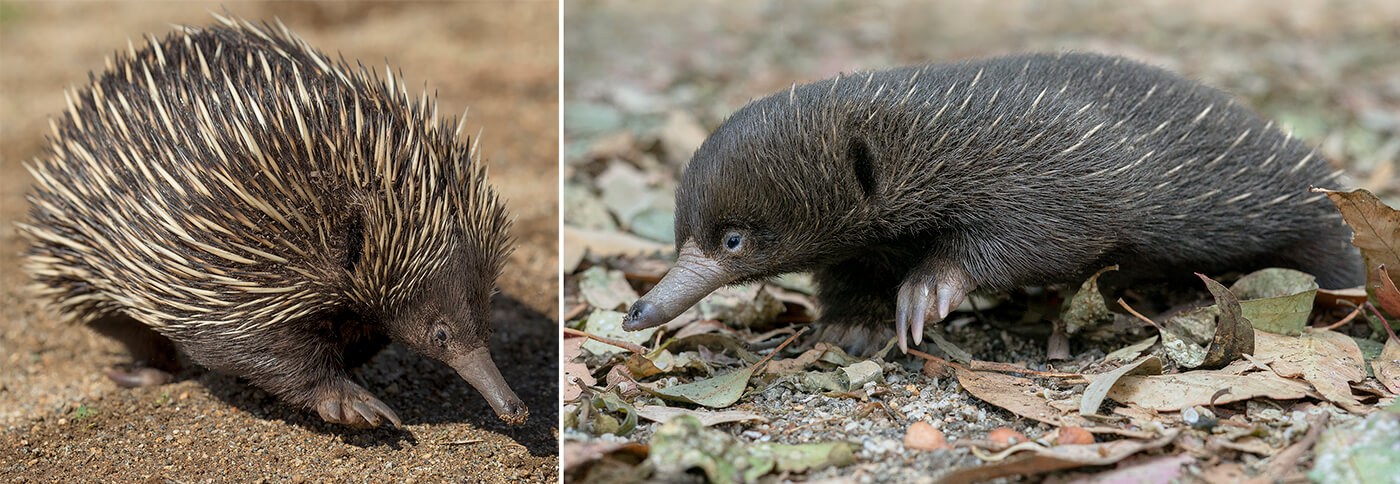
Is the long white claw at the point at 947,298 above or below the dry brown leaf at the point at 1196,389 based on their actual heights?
above

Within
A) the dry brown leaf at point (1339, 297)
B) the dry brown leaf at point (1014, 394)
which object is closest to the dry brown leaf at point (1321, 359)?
the dry brown leaf at point (1339, 297)

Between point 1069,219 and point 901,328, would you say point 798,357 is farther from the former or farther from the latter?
point 1069,219

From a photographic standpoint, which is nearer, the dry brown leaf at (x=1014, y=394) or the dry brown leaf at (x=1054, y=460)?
the dry brown leaf at (x=1054, y=460)

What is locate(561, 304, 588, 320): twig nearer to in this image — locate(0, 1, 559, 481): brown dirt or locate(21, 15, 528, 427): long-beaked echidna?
locate(0, 1, 559, 481): brown dirt

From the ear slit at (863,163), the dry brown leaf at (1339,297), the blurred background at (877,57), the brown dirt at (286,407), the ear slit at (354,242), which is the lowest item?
the brown dirt at (286,407)

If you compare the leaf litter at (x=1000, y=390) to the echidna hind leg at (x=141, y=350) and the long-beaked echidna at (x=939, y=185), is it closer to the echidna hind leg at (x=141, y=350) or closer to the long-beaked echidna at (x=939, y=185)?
the long-beaked echidna at (x=939, y=185)

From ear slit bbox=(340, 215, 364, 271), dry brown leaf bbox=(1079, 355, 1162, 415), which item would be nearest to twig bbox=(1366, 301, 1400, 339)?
dry brown leaf bbox=(1079, 355, 1162, 415)

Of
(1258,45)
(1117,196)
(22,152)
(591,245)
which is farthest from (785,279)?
(22,152)
